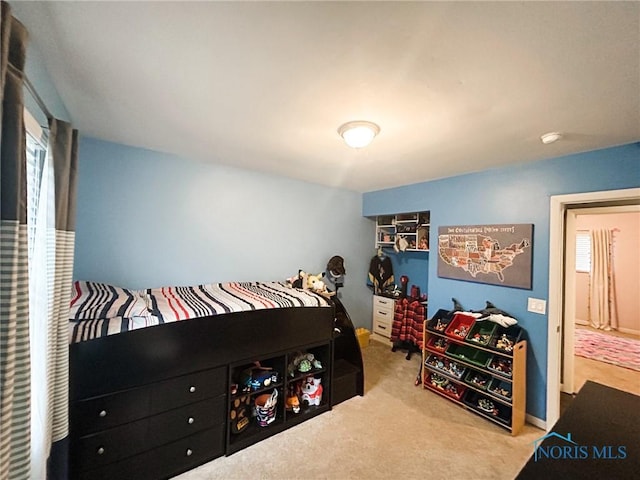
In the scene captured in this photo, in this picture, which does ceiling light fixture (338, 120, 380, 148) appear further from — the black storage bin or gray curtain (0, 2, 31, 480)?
the black storage bin

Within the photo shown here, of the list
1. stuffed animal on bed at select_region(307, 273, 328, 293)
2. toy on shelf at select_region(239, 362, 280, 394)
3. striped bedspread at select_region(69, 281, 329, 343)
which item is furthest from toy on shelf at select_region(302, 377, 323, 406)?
stuffed animal on bed at select_region(307, 273, 328, 293)

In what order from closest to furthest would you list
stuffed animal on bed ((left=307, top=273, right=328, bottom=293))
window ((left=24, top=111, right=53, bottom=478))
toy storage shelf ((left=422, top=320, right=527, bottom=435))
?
1. window ((left=24, top=111, right=53, bottom=478))
2. toy storage shelf ((left=422, top=320, right=527, bottom=435))
3. stuffed animal on bed ((left=307, top=273, right=328, bottom=293))

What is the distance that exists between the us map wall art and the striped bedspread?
61.6 inches

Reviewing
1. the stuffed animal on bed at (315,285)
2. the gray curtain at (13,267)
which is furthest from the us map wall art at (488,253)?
the gray curtain at (13,267)

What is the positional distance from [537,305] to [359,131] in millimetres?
2240

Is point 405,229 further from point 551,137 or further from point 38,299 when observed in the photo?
point 38,299

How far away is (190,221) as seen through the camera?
8.73 ft

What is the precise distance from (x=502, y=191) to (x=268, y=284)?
272 cm

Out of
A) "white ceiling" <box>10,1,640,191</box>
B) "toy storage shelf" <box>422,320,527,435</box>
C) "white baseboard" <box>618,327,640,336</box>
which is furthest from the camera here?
"white baseboard" <box>618,327,640,336</box>

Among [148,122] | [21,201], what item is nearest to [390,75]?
[21,201]

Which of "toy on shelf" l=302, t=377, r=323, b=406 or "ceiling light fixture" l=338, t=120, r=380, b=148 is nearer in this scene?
"ceiling light fixture" l=338, t=120, r=380, b=148

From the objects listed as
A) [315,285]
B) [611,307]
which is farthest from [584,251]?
[315,285]

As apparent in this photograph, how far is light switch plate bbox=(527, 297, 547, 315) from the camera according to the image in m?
2.23

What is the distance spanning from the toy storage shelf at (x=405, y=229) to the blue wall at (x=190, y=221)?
33.1 inches
